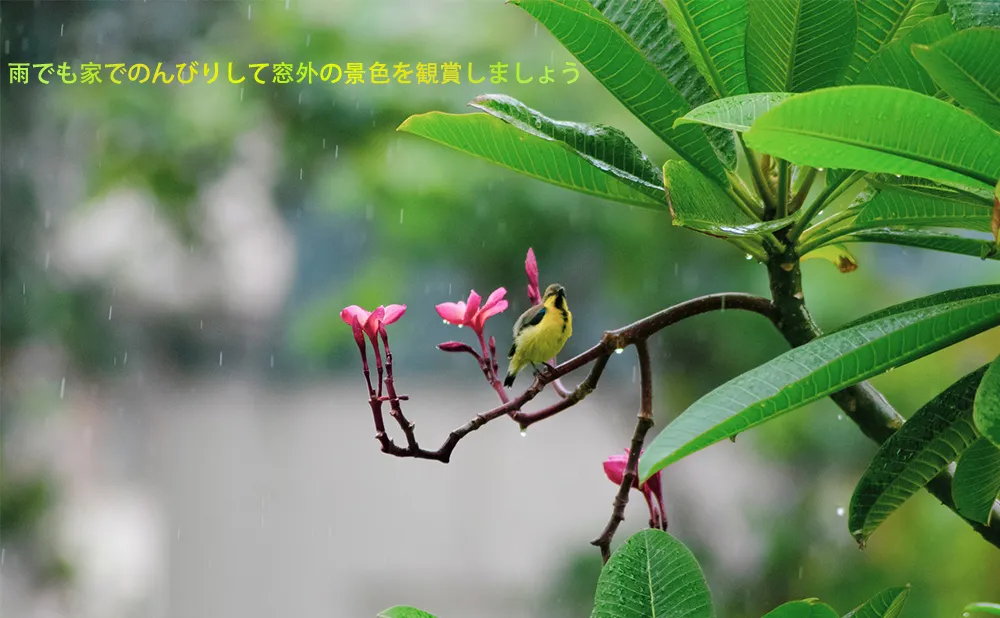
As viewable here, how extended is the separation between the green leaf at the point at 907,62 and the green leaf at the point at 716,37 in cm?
6

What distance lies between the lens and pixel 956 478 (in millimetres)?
330

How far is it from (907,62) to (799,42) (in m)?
0.05

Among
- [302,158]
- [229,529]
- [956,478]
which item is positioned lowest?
[229,529]

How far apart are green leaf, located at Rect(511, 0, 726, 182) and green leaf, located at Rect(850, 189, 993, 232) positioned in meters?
0.06

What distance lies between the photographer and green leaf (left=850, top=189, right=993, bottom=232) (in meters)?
0.36

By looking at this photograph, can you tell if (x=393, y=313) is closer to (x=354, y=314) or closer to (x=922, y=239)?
(x=354, y=314)

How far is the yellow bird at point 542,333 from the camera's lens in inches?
17.1

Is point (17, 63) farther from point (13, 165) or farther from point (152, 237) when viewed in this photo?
point (152, 237)

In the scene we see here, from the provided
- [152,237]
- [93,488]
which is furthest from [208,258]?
[93,488]

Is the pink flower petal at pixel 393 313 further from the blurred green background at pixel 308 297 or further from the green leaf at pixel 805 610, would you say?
the blurred green background at pixel 308 297

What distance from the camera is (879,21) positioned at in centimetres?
36

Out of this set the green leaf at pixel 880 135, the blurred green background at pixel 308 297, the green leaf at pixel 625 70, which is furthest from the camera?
the blurred green background at pixel 308 297

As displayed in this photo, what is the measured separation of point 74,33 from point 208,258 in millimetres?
567

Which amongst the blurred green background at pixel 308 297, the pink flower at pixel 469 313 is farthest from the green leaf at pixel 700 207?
the blurred green background at pixel 308 297
